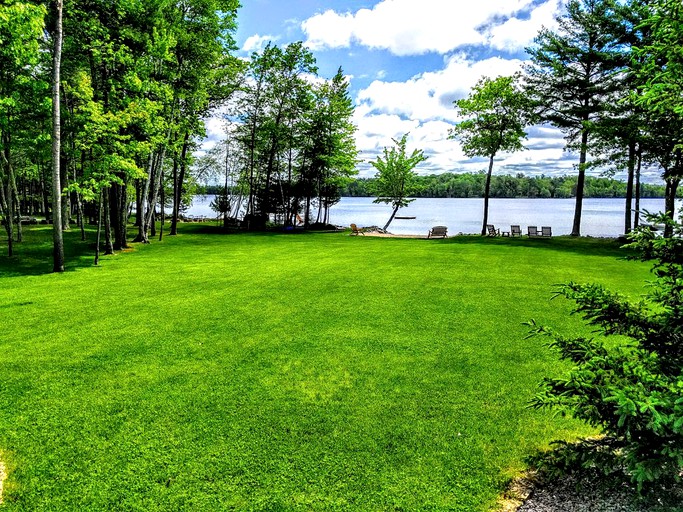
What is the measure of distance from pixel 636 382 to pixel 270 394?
3812 millimetres

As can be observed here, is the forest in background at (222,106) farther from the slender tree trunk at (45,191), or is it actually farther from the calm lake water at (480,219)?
the calm lake water at (480,219)

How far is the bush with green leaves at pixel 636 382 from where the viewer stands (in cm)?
239

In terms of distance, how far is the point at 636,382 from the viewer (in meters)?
2.77

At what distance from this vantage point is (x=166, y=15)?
699 inches

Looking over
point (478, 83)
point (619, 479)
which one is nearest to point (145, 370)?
point (619, 479)

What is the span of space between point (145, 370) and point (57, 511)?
8.40ft

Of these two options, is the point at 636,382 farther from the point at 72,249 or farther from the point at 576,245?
the point at 576,245

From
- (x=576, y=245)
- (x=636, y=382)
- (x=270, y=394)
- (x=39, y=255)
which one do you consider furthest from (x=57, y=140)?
(x=576, y=245)

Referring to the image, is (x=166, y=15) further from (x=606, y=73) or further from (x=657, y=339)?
(x=606, y=73)

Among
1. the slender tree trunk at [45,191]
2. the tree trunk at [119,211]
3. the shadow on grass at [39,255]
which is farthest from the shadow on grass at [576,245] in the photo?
the slender tree trunk at [45,191]

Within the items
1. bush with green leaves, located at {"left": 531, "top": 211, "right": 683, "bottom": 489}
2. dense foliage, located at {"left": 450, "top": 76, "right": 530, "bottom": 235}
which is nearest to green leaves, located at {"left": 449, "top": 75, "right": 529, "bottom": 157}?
dense foliage, located at {"left": 450, "top": 76, "right": 530, "bottom": 235}

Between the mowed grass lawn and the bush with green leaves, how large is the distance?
44.1 inches

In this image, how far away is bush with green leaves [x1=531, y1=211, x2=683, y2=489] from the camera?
2.39 meters

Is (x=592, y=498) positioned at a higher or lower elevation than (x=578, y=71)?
lower
